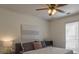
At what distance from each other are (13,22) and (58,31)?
0.55 metres

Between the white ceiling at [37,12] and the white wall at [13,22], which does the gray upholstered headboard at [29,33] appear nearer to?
the white wall at [13,22]

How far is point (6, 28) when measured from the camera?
0.95 m

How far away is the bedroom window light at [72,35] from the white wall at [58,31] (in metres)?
0.05

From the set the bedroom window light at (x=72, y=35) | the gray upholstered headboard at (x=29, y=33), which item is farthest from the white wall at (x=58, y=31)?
the gray upholstered headboard at (x=29, y=33)

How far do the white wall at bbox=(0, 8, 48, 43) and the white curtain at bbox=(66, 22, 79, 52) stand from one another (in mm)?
259

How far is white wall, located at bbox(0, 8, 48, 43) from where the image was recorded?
0.92 m

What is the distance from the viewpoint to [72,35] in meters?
1.00

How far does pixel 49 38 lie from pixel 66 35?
205 millimetres

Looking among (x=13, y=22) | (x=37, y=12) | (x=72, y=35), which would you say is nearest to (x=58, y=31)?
(x=72, y=35)

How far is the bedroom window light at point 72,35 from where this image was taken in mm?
971
